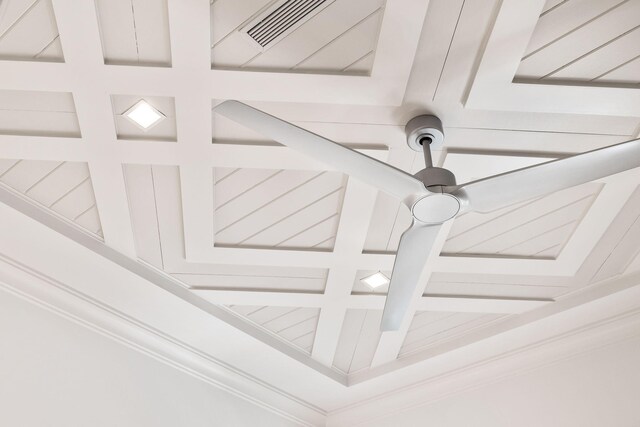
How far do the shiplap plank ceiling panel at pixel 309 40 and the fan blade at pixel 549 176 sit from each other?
1.75 feet

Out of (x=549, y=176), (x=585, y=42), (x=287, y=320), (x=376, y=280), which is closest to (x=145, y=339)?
(x=287, y=320)

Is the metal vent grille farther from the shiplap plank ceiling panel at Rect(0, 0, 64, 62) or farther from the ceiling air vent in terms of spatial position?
the shiplap plank ceiling panel at Rect(0, 0, 64, 62)

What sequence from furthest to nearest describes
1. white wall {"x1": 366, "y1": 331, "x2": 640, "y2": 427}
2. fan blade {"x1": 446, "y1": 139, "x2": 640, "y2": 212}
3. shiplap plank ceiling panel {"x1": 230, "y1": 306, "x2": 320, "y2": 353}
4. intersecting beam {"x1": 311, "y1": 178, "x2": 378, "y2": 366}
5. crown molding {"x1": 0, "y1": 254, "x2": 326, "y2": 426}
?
shiplap plank ceiling panel {"x1": 230, "y1": 306, "x2": 320, "y2": 353} → white wall {"x1": 366, "y1": 331, "x2": 640, "y2": 427} → crown molding {"x1": 0, "y1": 254, "x2": 326, "y2": 426} → intersecting beam {"x1": 311, "y1": 178, "x2": 378, "y2": 366} → fan blade {"x1": 446, "y1": 139, "x2": 640, "y2": 212}

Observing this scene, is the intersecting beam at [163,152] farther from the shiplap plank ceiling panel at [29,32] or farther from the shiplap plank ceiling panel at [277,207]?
the shiplap plank ceiling panel at [29,32]

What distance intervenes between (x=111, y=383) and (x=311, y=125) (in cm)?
162

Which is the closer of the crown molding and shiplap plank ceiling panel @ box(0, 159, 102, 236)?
shiplap plank ceiling panel @ box(0, 159, 102, 236)

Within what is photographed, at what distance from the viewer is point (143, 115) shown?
6.09 feet

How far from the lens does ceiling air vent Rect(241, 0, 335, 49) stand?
1.57 m

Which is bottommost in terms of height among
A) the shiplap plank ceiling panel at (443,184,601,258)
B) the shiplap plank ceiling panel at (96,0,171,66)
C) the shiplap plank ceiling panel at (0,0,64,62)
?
the shiplap plank ceiling panel at (0,0,64,62)

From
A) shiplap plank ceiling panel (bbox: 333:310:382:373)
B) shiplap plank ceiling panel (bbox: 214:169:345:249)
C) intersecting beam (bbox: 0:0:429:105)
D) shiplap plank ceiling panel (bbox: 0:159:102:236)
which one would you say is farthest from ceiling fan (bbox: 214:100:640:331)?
shiplap plank ceiling panel (bbox: 333:310:382:373)

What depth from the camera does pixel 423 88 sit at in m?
1.77

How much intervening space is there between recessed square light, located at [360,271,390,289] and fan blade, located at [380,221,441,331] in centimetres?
60

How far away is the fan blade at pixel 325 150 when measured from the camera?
4.79 ft

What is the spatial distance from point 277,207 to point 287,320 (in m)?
0.92
